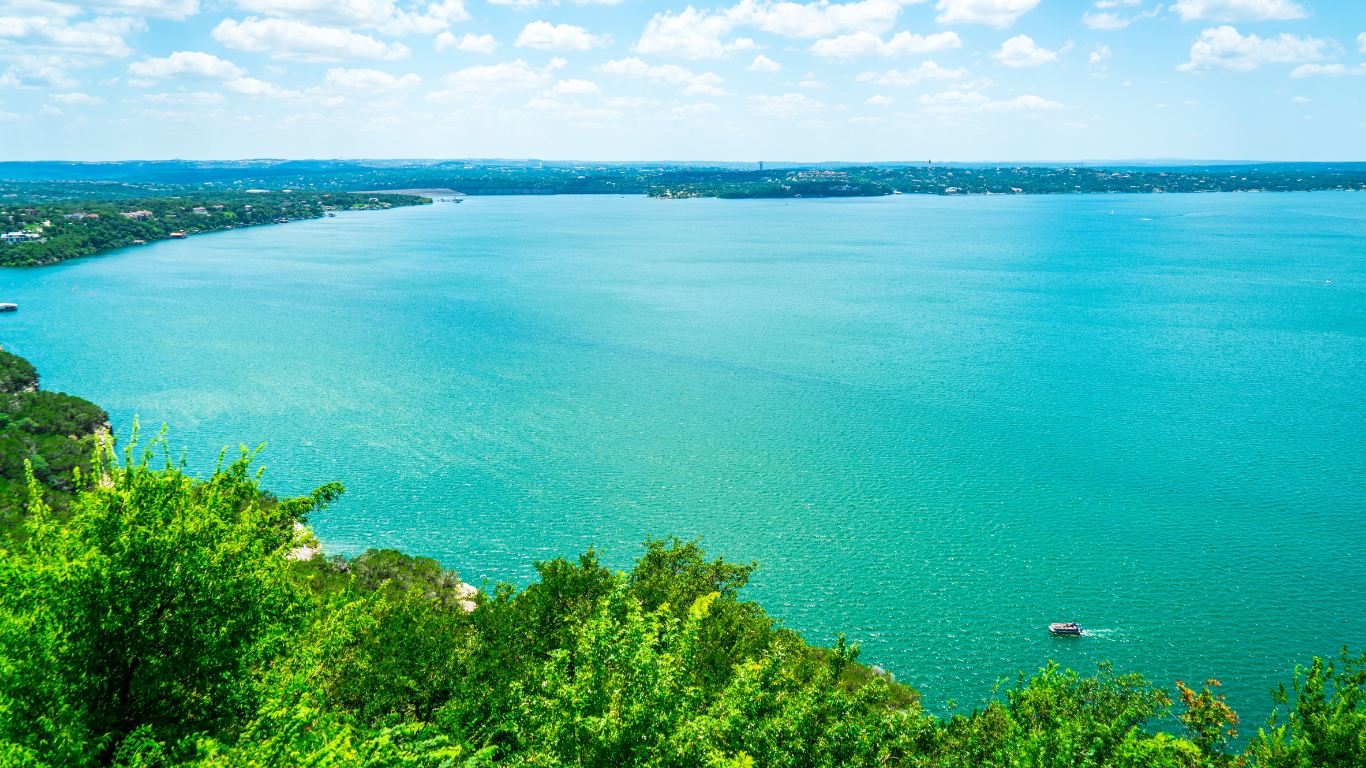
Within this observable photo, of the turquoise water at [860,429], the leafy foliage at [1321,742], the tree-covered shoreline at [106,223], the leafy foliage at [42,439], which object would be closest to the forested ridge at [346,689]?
the leafy foliage at [1321,742]

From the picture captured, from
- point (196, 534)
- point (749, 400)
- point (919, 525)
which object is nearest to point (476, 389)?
point (749, 400)

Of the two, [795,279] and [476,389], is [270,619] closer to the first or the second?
[476,389]

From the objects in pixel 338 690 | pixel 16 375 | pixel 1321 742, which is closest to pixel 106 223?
pixel 16 375

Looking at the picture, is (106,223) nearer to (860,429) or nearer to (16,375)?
(16,375)

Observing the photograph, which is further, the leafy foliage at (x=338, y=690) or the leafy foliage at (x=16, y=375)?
the leafy foliage at (x=16, y=375)

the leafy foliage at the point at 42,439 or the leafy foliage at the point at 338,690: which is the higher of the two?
the leafy foliage at the point at 338,690

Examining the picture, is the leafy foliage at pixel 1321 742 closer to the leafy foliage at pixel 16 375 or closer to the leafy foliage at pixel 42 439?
the leafy foliage at pixel 42 439

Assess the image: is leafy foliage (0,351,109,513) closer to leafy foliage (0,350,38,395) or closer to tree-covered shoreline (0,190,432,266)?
leafy foliage (0,350,38,395)
